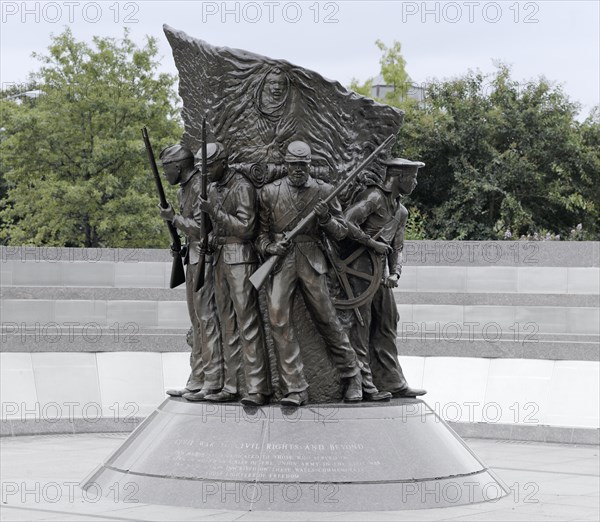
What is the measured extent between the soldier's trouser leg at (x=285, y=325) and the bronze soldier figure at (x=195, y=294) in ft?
2.10

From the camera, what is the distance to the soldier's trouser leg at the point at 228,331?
1023 centimetres

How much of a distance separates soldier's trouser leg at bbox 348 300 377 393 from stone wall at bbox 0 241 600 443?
474cm

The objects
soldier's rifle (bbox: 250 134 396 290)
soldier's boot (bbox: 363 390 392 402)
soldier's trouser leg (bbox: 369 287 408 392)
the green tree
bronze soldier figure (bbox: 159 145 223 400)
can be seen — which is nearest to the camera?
soldier's rifle (bbox: 250 134 396 290)

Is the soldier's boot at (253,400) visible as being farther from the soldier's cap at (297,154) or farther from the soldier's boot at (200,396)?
the soldier's cap at (297,154)

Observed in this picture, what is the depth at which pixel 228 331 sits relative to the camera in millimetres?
10297

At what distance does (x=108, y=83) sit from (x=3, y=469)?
19.8 m

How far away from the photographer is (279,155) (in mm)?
10305

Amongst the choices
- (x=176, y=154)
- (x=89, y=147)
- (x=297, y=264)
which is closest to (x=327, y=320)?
(x=297, y=264)

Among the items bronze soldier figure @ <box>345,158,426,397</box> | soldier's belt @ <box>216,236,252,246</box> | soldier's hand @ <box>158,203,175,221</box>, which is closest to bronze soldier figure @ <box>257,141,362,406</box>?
soldier's belt @ <box>216,236,252,246</box>

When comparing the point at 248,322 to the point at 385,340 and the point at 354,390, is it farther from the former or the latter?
the point at 385,340

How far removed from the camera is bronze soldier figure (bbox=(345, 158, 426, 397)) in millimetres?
10516

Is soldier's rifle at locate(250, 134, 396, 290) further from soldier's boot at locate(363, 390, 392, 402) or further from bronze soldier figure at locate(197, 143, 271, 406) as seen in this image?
soldier's boot at locate(363, 390, 392, 402)

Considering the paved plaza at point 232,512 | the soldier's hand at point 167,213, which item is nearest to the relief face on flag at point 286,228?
the soldier's hand at point 167,213

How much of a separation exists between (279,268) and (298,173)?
799 millimetres
